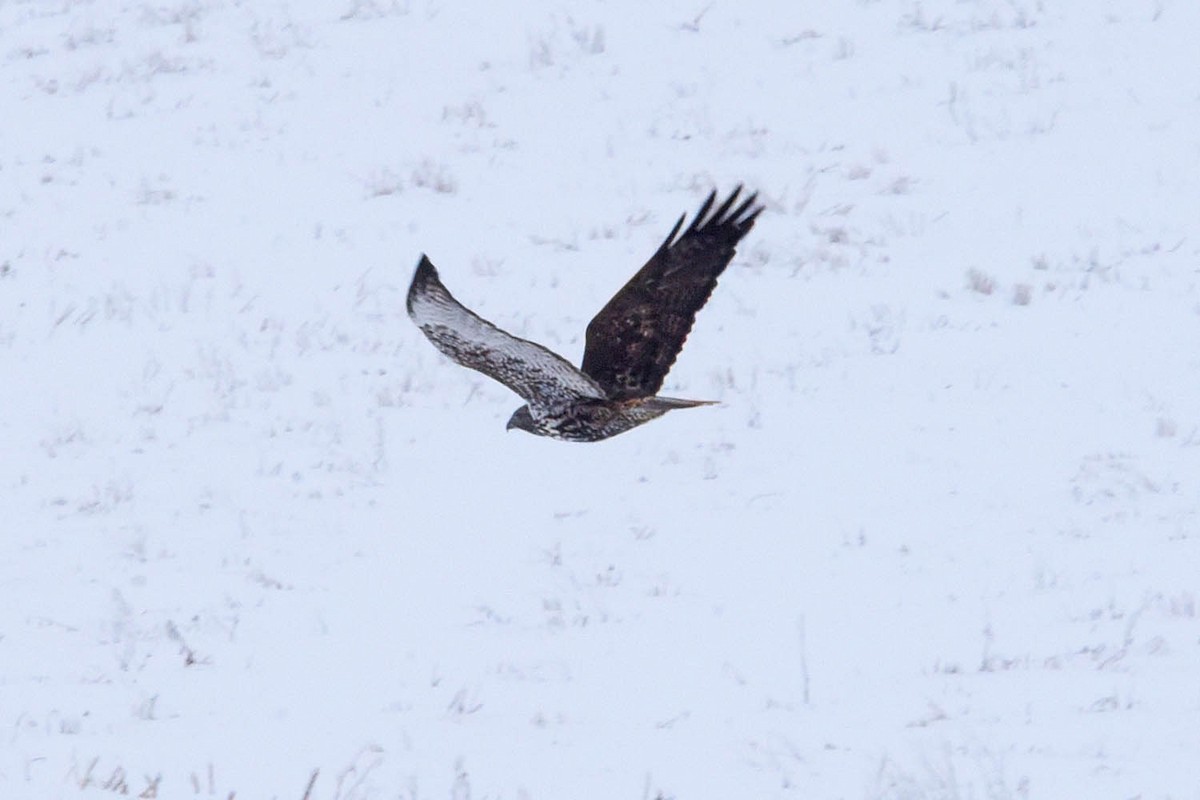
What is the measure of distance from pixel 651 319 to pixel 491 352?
1.82 ft

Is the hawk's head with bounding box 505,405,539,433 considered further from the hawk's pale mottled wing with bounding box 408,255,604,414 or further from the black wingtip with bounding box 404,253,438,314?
the black wingtip with bounding box 404,253,438,314

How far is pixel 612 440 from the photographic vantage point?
801 cm

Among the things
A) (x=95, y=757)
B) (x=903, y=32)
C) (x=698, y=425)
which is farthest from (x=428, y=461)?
(x=903, y=32)

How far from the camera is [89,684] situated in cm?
582

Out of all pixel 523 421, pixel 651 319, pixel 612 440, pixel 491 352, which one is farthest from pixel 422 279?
pixel 612 440

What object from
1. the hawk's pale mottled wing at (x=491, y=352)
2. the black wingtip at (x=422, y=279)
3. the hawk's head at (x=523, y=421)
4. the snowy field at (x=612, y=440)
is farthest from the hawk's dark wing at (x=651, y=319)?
the snowy field at (x=612, y=440)

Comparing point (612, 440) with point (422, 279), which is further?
point (612, 440)

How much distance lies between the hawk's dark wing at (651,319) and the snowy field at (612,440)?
0.94 m

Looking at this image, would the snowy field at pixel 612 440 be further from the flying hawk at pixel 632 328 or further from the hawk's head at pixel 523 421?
the flying hawk at pixel 632 328

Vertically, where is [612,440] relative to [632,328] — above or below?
below

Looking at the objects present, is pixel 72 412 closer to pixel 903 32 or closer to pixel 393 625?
pixel 393 625

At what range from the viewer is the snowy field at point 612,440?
17.7 ft

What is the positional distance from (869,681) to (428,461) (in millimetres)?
2702

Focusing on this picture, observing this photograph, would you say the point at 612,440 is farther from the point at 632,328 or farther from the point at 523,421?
the point at 632,328
